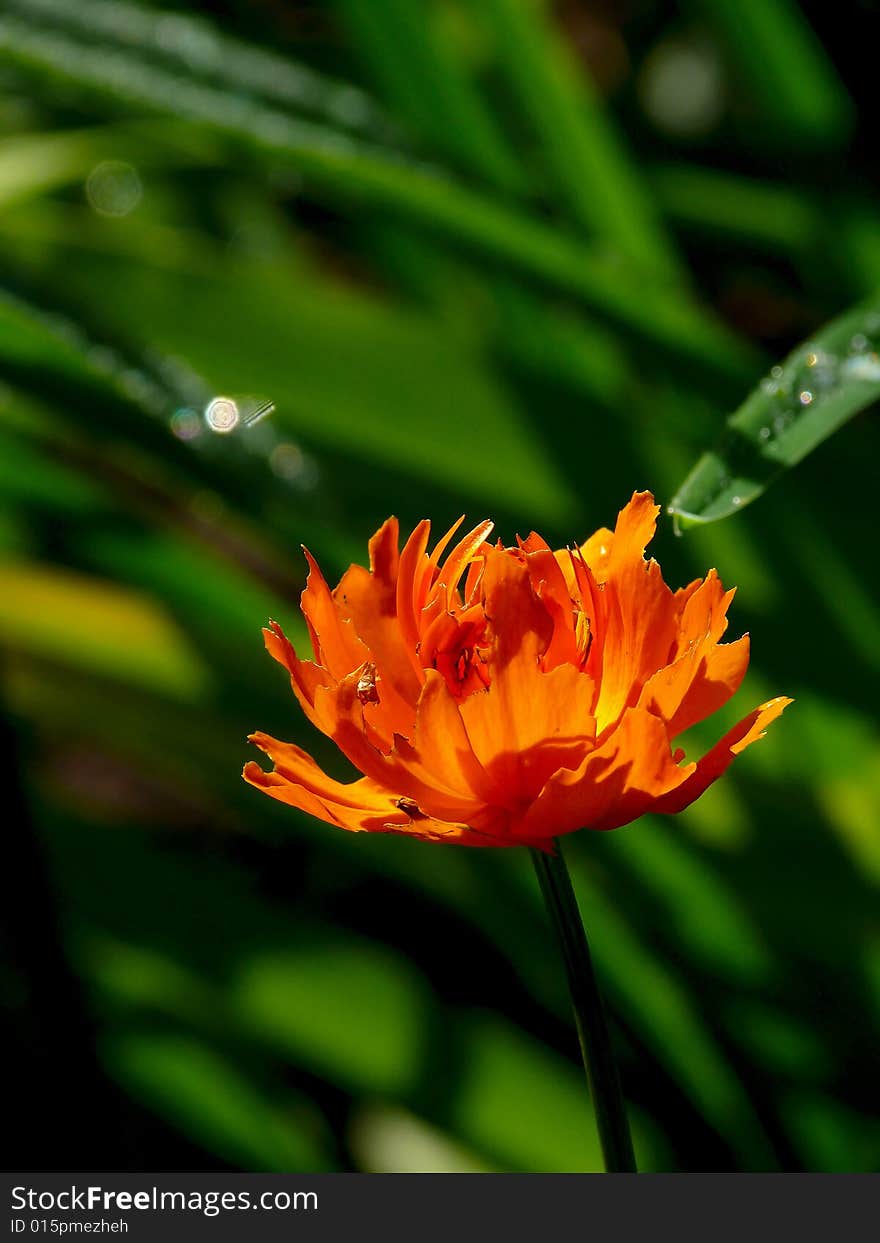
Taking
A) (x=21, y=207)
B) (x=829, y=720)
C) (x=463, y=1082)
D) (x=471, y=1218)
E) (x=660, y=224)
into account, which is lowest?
(x=471, y=1218)

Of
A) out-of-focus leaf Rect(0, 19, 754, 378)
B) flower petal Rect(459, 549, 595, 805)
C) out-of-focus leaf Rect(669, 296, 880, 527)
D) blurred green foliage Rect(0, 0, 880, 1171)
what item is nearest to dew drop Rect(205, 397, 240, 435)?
blurred green foliage Rect(0, 0, 880, 1171)

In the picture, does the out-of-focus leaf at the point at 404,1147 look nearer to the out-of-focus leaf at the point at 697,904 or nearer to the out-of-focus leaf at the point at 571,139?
the out-of-focus leaf at the point at 697,904

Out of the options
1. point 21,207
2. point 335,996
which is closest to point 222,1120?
point 335,996

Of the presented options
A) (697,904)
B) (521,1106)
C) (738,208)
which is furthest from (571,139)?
(521,1106)

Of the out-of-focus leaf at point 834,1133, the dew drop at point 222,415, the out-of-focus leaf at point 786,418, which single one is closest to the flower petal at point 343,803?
the out-of-focus leaf at point 786,418

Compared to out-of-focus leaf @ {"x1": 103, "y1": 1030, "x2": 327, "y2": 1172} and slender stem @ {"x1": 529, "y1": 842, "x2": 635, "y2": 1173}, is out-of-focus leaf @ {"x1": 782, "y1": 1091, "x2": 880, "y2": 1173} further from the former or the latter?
slender stem @ {"x1": 529, "y1": 842, "x2": 635, "y2": 1173}

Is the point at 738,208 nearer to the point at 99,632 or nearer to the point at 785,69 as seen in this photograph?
the point at 785,69

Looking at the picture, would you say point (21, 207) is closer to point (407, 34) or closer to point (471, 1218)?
point (407, 34)
